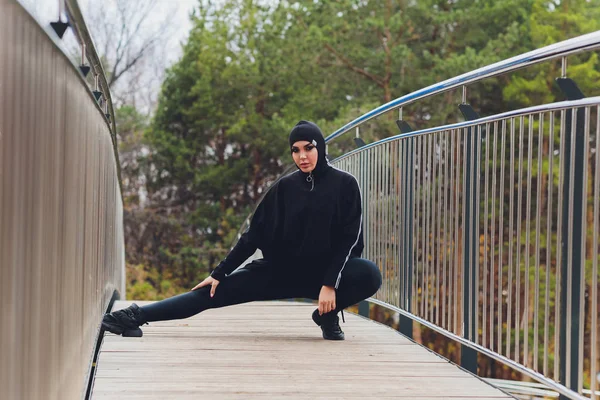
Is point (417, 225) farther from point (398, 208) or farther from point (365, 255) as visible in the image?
point (365, 255)

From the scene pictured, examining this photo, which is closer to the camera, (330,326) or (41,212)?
(41,212)

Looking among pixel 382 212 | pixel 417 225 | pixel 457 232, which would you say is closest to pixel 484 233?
pixel 457 232

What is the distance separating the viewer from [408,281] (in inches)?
171

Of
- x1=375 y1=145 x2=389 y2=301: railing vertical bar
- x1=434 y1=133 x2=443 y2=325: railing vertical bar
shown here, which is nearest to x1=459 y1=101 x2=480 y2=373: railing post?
x1=434 y1=133 x2=443 y2=325: railing vertical bar

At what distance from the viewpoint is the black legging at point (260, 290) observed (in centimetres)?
423

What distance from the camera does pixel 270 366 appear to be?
3451 mm

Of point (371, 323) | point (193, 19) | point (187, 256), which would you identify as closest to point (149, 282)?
point (187, 256)

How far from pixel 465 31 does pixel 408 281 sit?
19806mm

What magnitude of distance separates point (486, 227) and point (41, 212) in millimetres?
1934

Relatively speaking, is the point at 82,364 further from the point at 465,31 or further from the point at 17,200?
the point at 465,31

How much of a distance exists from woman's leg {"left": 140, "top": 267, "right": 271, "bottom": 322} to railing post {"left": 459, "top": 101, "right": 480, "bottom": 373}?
122 centimetres

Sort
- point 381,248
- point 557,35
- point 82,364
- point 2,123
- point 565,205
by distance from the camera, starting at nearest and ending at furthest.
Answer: point 2,123
point 565,205
point 82,364
point 381,248
point 557,35

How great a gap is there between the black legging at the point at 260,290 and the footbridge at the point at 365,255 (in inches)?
6.3

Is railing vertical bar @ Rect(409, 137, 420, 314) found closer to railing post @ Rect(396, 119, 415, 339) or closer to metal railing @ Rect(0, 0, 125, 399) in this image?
railing post @ Rect(396, 119, 415, 339)
